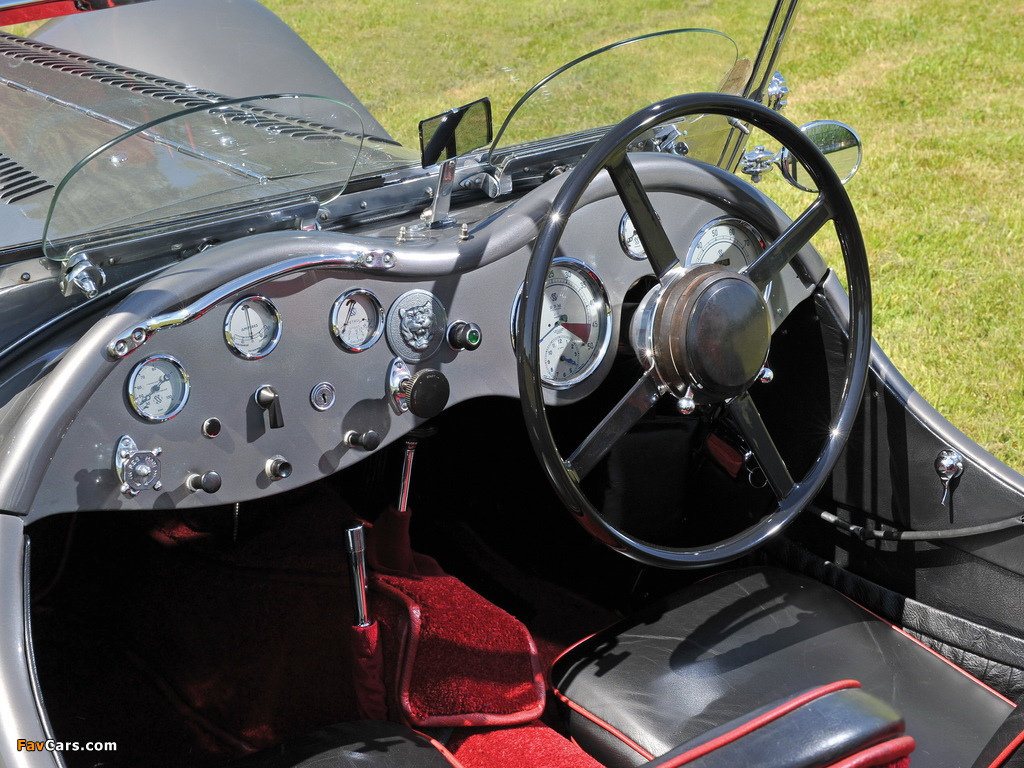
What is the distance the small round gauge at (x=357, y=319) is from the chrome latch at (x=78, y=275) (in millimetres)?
370

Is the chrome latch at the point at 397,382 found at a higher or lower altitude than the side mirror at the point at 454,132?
lower

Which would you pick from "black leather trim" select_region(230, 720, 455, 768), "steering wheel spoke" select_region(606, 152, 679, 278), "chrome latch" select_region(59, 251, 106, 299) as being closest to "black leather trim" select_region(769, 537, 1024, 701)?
"steering wheel spoke" select_region(606, 152, 679, 278)

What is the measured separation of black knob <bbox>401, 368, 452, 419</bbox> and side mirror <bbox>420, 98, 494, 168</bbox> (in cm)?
36

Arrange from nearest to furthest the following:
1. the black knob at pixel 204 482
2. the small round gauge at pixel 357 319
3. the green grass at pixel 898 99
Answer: the black knob at pixel 204 482 → the small round gauge at pixel 357 319 → the green grass at pixel 898 99

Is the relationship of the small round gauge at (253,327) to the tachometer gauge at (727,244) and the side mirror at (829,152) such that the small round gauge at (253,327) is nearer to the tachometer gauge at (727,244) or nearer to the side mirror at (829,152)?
the tachometer gauge at (727,244)

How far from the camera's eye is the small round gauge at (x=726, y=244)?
1.83m

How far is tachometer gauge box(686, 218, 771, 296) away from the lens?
1.83 m

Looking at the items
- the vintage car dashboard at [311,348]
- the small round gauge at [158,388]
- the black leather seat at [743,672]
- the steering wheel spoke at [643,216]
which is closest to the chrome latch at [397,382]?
the vintage car dashboard at [311,348]

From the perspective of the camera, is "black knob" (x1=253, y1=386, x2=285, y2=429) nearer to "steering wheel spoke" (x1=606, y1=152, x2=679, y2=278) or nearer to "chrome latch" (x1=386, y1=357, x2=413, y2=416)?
"chrome latch" (x1=386, y1=357, x2=413, y2=416)

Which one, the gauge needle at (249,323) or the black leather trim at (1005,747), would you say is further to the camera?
the black leather trim at (1005,747)

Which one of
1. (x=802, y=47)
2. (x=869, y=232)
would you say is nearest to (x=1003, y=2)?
(x=802, y=47)

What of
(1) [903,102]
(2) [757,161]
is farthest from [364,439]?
(1) [903,102]

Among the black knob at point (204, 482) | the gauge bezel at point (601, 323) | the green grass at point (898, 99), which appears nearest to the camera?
the black knob at point (204, 482)

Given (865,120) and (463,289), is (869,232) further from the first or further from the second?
(463,289)
